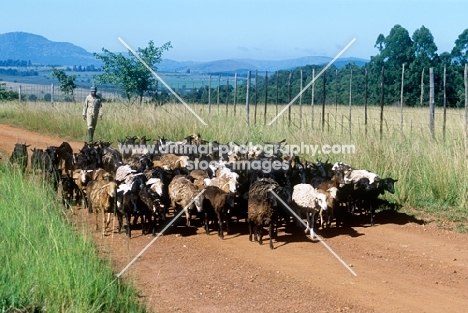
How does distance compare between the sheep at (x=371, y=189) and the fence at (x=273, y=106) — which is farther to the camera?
the fence at (x=273, y=106)

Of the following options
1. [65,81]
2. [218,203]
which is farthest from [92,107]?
[65,81]

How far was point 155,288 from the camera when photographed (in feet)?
26.0

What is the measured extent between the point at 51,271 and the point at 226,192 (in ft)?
14.4

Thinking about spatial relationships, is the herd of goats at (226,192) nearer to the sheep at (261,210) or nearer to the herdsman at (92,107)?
the sheep at (261,210)

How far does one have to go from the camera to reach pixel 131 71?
1288 inches

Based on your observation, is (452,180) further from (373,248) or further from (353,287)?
(353,287)

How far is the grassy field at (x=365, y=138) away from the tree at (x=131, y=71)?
666 centimetres

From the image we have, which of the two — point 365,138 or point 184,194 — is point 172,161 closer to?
point 184,194

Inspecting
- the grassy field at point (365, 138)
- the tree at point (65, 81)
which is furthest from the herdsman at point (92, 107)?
the tree at point (65, 81)

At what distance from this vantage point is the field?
7582mm

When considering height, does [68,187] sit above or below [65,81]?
below

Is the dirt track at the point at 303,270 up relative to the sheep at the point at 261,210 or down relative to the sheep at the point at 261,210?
down

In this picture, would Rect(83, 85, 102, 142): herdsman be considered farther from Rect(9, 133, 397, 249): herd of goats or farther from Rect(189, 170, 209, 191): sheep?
Rect(189, 170, 209, 191): sheep

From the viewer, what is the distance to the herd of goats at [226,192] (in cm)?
1050
